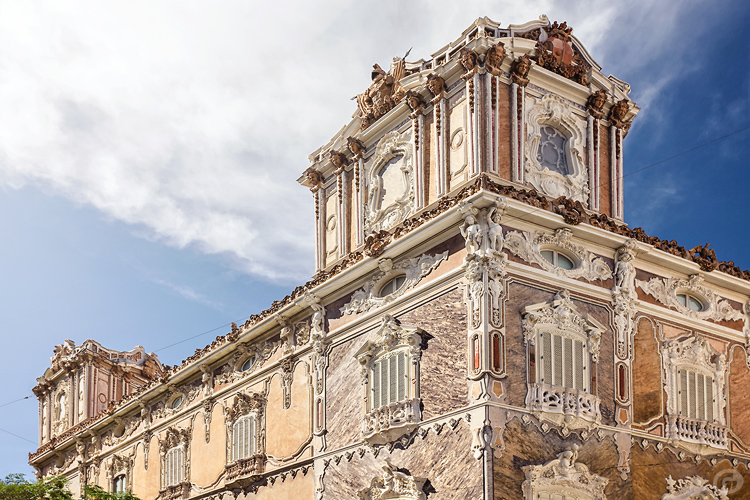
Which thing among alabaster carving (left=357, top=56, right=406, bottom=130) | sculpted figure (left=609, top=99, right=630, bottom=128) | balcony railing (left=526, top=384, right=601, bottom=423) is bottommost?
balcony railing (left=526, top=384, right=601, bottom=423)

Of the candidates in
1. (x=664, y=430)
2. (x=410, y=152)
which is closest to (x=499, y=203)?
(x=410, y=152)

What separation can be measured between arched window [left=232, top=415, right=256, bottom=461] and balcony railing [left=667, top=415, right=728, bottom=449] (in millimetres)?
15827

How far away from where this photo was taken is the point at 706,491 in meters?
29.3

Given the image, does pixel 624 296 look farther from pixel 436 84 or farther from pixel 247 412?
pixel 247 412

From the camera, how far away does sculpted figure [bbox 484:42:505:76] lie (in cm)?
3002

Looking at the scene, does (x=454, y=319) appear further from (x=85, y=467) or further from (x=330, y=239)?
(x=85, y=467)

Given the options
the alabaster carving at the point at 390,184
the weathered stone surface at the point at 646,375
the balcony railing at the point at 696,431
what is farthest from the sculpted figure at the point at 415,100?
the balcony railing at the point at 696,431

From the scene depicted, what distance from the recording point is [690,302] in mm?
31984

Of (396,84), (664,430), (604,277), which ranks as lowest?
(664,430)

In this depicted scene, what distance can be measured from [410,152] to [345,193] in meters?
3.88

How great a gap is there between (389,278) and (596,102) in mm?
9334

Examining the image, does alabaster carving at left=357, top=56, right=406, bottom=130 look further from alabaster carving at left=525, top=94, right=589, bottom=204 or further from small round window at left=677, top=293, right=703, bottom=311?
small round window at left=677, top=293, right=703, bottom=311

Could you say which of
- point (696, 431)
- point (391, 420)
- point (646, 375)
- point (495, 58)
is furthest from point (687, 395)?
point (495, 58)

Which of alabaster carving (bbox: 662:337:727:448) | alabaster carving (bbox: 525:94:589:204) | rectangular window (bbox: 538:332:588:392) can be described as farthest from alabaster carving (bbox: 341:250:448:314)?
alabaster carving (bbox: 662:337:727:448)
